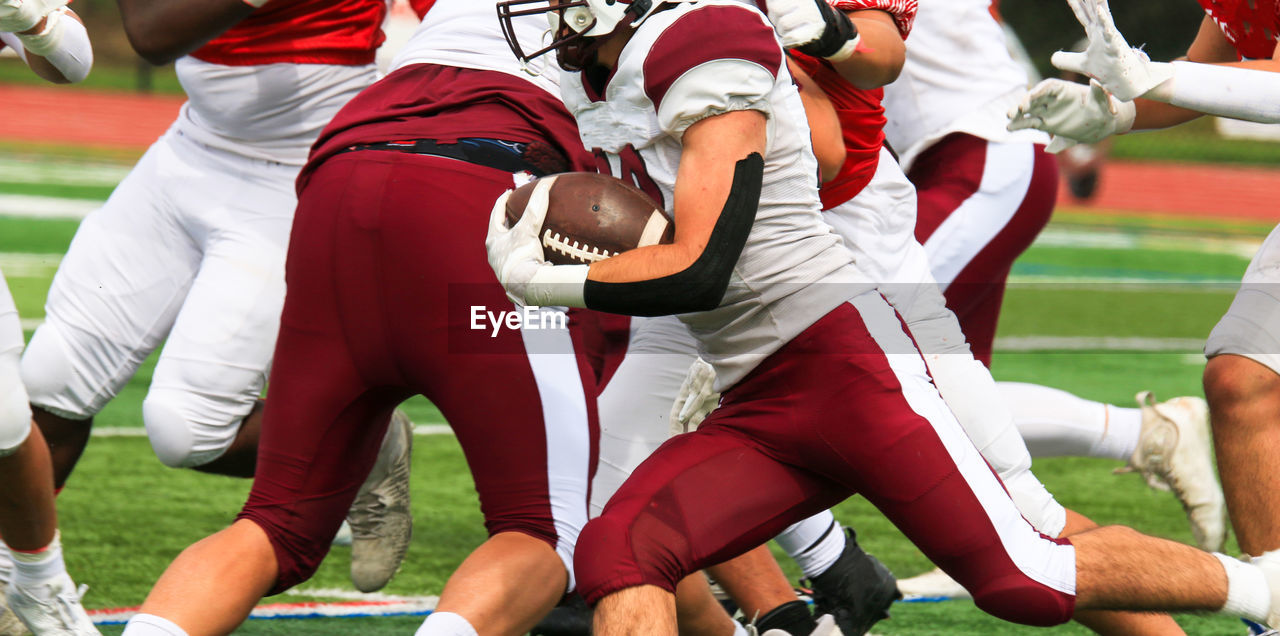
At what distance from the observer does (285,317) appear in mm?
2521

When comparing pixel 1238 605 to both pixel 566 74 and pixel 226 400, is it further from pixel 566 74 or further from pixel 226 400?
pixel 226 400

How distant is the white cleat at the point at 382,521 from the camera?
334 cm

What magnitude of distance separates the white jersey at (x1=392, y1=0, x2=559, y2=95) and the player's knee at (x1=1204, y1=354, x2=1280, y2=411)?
143 centimetres

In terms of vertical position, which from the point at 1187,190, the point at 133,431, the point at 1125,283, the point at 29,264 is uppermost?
the point at 133,431

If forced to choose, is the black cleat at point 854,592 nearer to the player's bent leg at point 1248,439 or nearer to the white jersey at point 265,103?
the player's bent leg at point 1248,439

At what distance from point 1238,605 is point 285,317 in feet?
5.38

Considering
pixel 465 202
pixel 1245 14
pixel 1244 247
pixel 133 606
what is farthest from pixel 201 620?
pixel 1244 247

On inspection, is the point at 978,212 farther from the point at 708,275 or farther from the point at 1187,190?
the point at 1187,190

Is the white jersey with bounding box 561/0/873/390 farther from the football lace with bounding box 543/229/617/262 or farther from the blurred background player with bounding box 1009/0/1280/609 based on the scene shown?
the blurred background player with bounding box 1009/0/1280/609

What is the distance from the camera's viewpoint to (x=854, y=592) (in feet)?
10.5

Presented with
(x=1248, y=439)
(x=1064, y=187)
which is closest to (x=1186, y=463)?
(x=1248, y=439)

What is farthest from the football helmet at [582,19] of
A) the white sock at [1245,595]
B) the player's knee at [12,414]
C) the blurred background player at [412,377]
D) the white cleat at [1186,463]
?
the white cleat at [1186,463]

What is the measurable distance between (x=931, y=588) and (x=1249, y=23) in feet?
4.99

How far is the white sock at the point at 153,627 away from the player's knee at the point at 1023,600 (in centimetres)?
123
